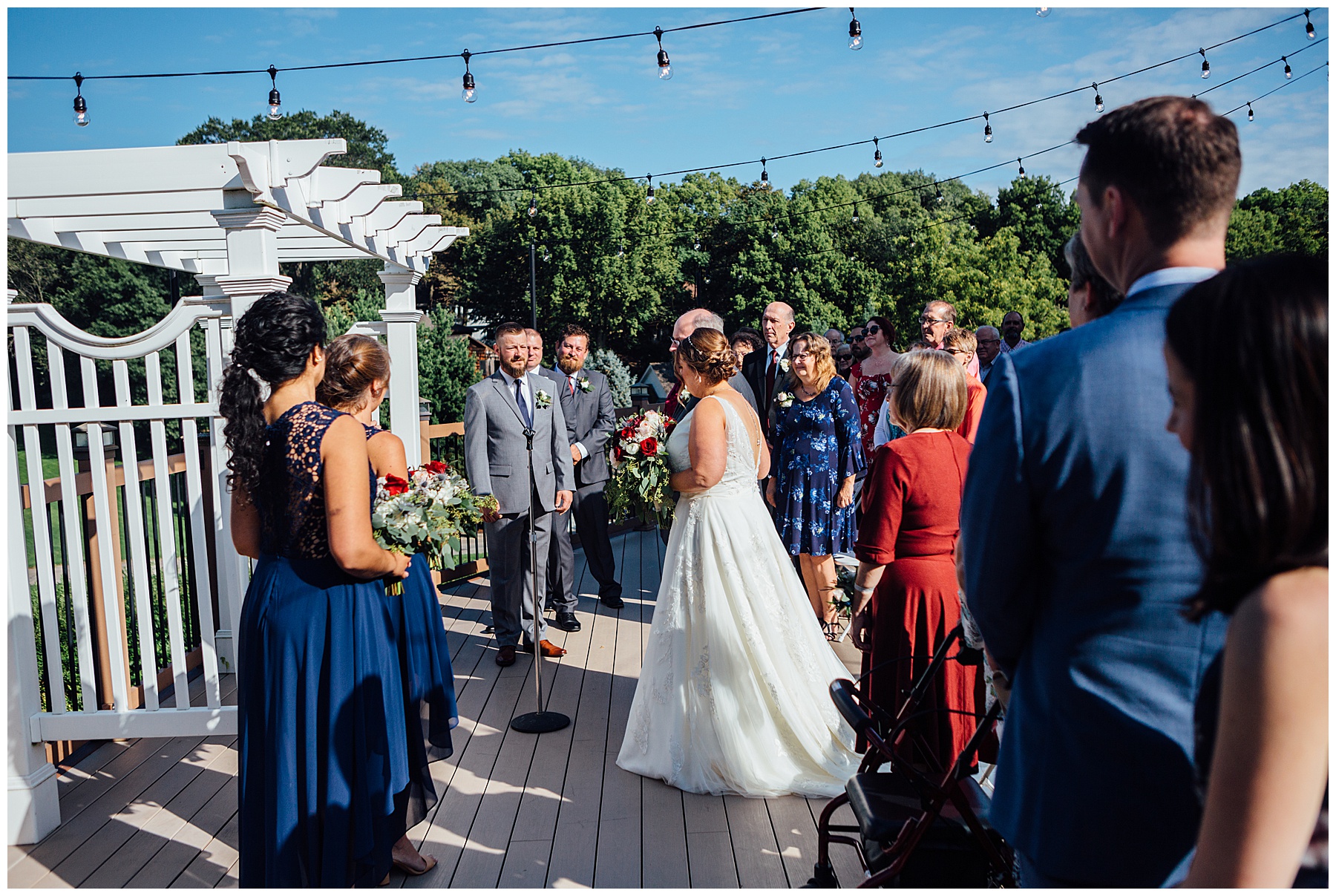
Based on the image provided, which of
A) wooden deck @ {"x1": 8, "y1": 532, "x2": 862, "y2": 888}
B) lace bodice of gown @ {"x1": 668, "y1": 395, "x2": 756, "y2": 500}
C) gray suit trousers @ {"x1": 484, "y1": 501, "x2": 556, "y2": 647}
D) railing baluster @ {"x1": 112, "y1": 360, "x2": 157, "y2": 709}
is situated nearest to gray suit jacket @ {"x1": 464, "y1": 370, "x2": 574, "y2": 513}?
gray suit trousers @ {"x1": 484, "y1": 501, "x2": 556, "y2": 647}

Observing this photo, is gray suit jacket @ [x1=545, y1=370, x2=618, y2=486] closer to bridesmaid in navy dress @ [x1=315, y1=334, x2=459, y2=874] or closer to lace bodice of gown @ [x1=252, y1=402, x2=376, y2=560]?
bridesmaid in navy dress @ [x1=315, y1=334, x2=459, y2=874]

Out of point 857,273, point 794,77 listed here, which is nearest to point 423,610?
point 794,77

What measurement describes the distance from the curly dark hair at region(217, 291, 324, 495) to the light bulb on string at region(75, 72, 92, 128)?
5.62 meters

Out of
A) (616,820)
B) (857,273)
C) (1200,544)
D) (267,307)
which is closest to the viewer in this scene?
(1200,544)

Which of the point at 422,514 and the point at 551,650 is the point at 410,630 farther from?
the point at 551,650

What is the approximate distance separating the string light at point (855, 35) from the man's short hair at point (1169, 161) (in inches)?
232

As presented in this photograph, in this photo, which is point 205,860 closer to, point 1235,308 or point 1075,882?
point 1075,882

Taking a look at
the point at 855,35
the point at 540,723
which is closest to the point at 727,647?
the point at 540,723

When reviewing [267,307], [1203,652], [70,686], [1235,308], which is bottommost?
[70,686]

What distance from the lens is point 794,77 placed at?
13.3 m

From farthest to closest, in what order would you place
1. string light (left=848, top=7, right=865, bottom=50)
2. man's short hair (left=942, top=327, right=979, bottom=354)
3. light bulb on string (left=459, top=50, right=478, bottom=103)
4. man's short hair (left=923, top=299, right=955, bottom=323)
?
light bulb on string (left=459, top=50, right=478, bottom=103) → string light (left=848, top=7, right=865, bottom=50) → man's short hair (left=923, top=299, right=955, bottom=323) → man's short hair (left=942, top=327, right=979, bottom=354)

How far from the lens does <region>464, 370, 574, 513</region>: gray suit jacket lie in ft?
18.2

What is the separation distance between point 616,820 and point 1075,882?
2464 mm

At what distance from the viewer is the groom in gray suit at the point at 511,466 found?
557cm
